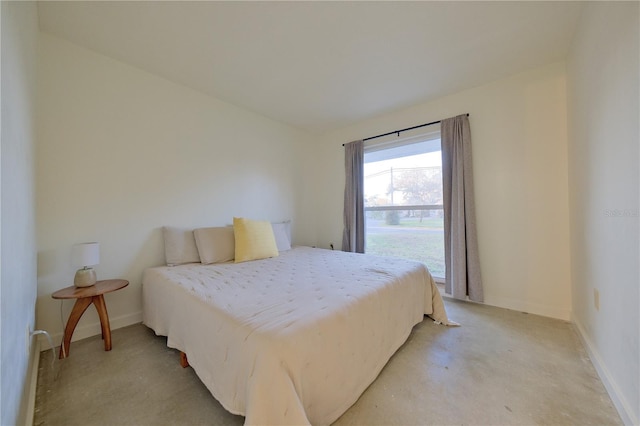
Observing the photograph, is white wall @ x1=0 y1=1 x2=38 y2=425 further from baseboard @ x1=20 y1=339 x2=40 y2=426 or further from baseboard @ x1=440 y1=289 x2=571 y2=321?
→ baseboard @ x1=440 y1=289 x2=571 y2=321

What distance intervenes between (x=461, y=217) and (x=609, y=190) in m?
1.27

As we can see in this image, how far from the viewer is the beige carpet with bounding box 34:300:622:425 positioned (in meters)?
1.18

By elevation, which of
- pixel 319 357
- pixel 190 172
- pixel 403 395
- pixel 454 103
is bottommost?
pixel 403 395

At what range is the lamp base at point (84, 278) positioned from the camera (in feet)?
5.79

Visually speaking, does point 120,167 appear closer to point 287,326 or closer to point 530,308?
point 287,326

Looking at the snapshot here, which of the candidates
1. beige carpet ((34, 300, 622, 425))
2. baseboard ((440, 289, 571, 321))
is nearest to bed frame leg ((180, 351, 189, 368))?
beige carpet ((34, 300, 622, 425))

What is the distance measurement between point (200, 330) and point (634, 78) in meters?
2.48

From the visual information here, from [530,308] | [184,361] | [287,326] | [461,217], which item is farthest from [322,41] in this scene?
[530,308]

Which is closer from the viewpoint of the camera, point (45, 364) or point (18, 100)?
point (18, 100)

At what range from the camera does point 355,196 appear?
11.7 feet

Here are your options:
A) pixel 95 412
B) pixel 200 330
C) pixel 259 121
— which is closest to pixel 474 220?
pixel 200 330

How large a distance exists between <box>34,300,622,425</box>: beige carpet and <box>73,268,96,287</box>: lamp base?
50cm

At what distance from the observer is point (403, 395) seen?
131cm

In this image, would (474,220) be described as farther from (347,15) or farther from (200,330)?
(200,330)
